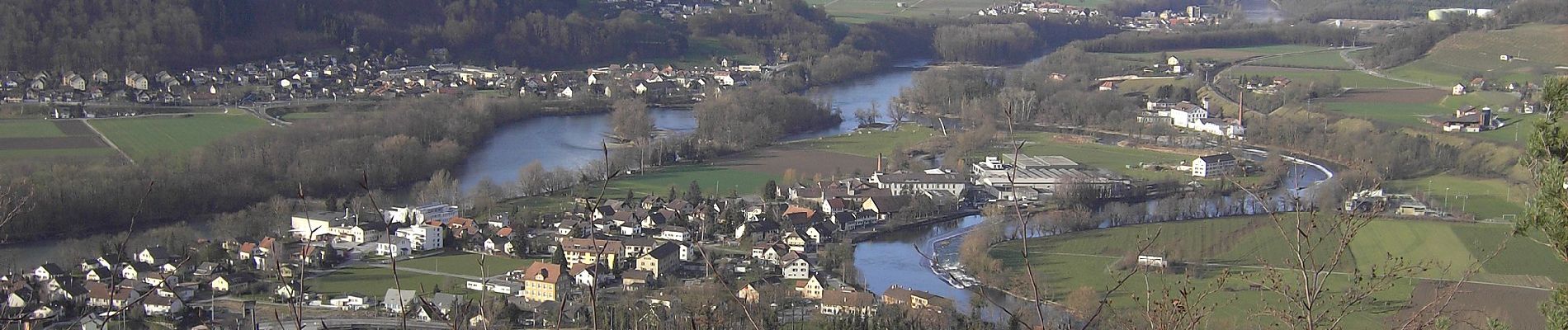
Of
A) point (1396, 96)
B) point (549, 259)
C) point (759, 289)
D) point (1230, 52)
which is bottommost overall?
point (1230, 52)

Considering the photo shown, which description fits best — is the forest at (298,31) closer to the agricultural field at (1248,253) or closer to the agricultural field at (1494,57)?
the agricultural field at (1494,57)

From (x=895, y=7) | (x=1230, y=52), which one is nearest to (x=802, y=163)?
(x=1230, y=52)

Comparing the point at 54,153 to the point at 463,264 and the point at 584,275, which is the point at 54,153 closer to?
the point at 463,264

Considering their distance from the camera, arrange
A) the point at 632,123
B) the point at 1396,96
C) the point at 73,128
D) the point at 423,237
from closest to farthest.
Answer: the point at 423,237 → the point at 73,128 → the point at 632,123 → the point at 1396,96

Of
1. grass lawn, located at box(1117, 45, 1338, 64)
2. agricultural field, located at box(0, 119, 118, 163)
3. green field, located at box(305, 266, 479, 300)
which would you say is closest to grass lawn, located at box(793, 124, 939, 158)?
agricultural field, located at box(0, 119, 118, 163)

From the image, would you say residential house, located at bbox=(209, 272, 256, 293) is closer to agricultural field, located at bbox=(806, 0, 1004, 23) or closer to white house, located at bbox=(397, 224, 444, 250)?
white house, located at bbox=(397, 224, 444, 250)

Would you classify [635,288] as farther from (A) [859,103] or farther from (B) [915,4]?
(B) [915,4]

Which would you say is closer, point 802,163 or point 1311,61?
point 802,163

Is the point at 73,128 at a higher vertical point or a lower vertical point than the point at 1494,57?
higher
